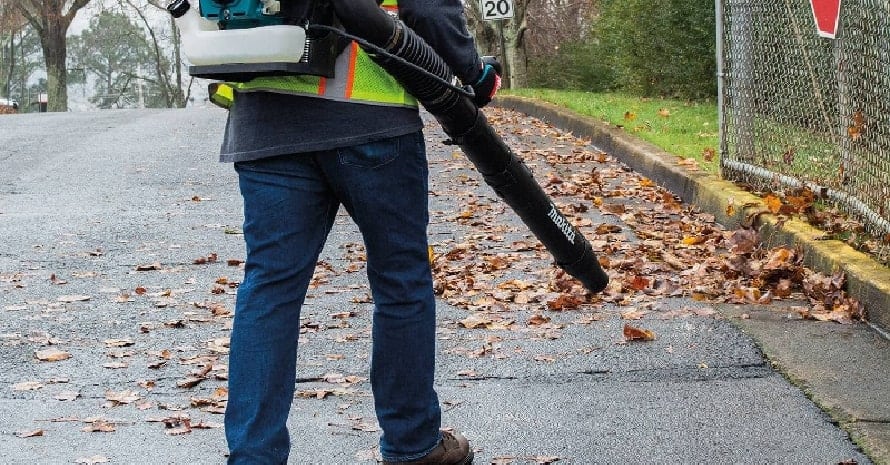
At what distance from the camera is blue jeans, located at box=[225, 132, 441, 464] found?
319cm

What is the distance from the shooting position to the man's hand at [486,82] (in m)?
3.45

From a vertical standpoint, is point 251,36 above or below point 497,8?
below

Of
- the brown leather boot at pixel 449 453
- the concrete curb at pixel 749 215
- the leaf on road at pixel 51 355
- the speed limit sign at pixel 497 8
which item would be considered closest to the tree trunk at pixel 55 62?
the speed limit sign at pixel 497 8

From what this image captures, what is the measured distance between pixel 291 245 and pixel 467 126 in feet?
2.09

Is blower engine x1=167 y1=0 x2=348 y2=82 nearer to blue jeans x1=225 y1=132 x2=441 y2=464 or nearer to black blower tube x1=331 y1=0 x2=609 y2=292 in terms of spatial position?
black blower tube x1=331 y1=0 x2=609 y2=292

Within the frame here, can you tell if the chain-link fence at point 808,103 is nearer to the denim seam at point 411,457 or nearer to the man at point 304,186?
the denim seam at point 411,457

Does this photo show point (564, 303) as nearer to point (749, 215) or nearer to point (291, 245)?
point (749, 215)

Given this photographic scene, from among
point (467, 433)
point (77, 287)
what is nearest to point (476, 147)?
point (467, 433)

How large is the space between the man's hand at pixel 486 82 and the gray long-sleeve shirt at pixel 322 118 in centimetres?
17

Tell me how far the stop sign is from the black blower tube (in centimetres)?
308

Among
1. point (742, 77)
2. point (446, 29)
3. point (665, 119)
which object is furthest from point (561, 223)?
point (665, 119)

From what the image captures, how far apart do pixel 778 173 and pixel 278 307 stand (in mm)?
5511

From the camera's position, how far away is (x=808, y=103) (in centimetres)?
770

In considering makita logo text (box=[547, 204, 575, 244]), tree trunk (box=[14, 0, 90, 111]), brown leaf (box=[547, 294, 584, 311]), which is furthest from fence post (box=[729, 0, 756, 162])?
tree trunk (box=[14, 0, 90, 111])
